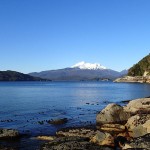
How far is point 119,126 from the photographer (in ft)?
162

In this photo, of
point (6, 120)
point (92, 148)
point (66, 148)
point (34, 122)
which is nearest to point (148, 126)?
point (92, 148)

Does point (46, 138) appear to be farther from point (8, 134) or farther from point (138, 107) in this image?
point (138, 107)

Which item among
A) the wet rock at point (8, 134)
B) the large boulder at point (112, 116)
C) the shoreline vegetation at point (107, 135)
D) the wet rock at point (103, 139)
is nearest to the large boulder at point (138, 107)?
the shoreline vegetation at point (107, 135)

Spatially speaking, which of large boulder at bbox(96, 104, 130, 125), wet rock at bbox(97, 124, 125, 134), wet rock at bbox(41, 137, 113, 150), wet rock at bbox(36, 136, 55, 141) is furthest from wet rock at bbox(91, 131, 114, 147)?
large boulder at bbox(96, 104, 130, 125)

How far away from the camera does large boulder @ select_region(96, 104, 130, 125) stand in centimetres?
5434

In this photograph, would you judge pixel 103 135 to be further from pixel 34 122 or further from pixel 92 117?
pixel 92 117

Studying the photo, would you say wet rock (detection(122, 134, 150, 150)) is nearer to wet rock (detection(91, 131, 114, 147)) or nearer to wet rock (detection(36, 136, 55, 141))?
wet rock (detection(91, 131, 114, 147))

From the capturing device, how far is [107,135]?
127 ft

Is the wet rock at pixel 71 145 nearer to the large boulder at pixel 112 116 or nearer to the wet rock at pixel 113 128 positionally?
the wet rock at pixel 113 128

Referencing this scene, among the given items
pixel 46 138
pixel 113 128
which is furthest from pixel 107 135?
pixel 113 128

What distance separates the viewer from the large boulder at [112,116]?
2140 inches

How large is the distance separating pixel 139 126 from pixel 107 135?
5.67 m

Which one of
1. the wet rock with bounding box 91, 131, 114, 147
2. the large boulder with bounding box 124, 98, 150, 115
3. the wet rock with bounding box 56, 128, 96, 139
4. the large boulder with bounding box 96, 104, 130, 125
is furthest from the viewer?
the large boulder with bounding box 124, 98, 150, 115

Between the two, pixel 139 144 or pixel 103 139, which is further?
pixel 103 139
